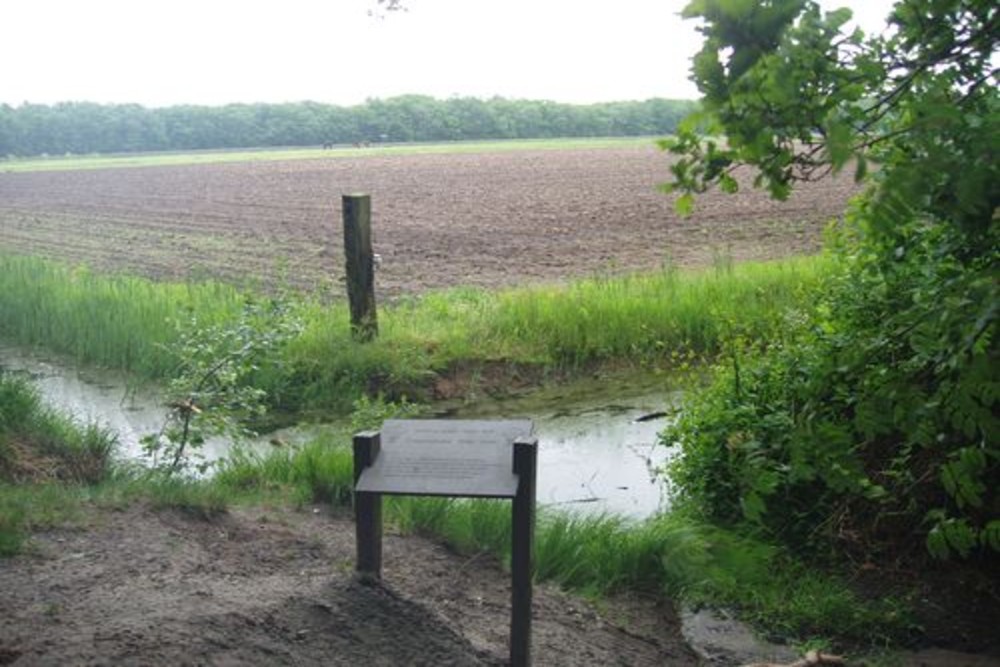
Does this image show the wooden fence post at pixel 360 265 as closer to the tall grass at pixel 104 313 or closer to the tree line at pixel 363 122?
the tall grass at pixel 104 313

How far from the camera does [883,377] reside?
3170mm

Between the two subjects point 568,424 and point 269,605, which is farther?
point 568,424

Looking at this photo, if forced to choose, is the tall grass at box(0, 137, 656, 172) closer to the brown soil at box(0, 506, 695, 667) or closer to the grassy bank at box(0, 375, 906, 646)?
the grassy bank at box(0, 375, 906, 646)

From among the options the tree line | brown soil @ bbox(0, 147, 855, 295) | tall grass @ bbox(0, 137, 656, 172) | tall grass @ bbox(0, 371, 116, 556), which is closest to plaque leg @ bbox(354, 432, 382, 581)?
tall grass @ bbox(0, 371, 116, 556)

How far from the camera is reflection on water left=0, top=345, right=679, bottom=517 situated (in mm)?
7922

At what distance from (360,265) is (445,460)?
631cm

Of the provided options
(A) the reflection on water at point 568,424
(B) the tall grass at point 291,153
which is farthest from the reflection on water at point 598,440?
(B) the tall grass at point 291,153

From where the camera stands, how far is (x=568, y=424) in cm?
950

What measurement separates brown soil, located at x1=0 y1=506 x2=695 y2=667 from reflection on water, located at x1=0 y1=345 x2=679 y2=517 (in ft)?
6.51

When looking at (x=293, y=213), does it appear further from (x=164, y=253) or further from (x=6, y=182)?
(x=6, y=182)

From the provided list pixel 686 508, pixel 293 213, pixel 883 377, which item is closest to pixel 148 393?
pixel 686 508

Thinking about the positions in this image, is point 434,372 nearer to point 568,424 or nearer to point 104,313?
point 568,424

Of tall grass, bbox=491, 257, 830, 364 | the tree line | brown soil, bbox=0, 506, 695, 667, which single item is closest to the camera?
brown soil, bbox=0, 506, 695, 667

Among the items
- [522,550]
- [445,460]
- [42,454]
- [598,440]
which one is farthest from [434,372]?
[522,550]
